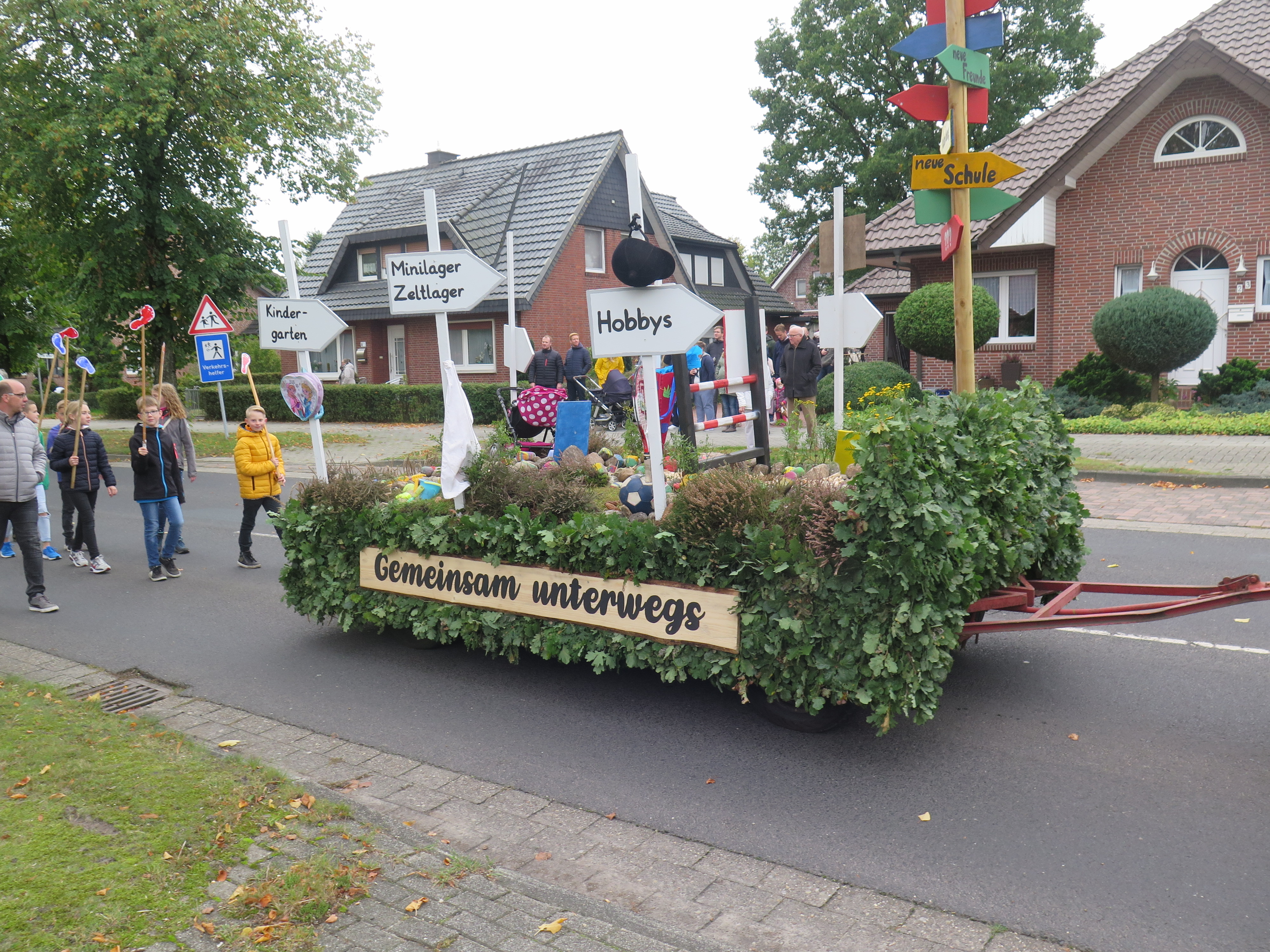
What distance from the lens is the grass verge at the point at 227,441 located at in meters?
21.2

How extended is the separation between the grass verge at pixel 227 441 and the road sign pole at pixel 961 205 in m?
16.2

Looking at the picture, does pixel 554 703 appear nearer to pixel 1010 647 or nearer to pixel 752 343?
pixel 1010 647

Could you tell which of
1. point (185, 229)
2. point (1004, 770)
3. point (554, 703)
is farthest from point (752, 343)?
point (185, 229)

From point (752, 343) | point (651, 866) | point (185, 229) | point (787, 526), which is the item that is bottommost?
point (651, 866)

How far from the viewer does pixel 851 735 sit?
4793 mm

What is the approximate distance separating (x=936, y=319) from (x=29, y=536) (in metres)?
17.5

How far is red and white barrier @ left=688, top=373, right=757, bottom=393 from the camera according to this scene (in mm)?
7527

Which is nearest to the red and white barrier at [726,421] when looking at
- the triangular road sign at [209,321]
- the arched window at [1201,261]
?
the triangular road sign at [209,321]

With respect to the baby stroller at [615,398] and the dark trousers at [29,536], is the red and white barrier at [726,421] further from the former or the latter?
the baby stroller at [615,398]

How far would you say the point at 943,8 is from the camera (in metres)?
6.16

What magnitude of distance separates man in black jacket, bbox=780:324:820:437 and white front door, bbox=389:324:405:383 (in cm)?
2243

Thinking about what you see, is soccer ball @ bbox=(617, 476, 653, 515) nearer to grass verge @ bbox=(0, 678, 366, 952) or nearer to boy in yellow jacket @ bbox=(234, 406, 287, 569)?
grass verge @ bbox=(0, 678, 366, 952)

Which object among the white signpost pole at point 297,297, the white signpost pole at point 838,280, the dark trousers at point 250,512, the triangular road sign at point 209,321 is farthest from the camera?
the triangular road sign at point 209,321

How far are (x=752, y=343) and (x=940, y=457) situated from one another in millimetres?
3679
